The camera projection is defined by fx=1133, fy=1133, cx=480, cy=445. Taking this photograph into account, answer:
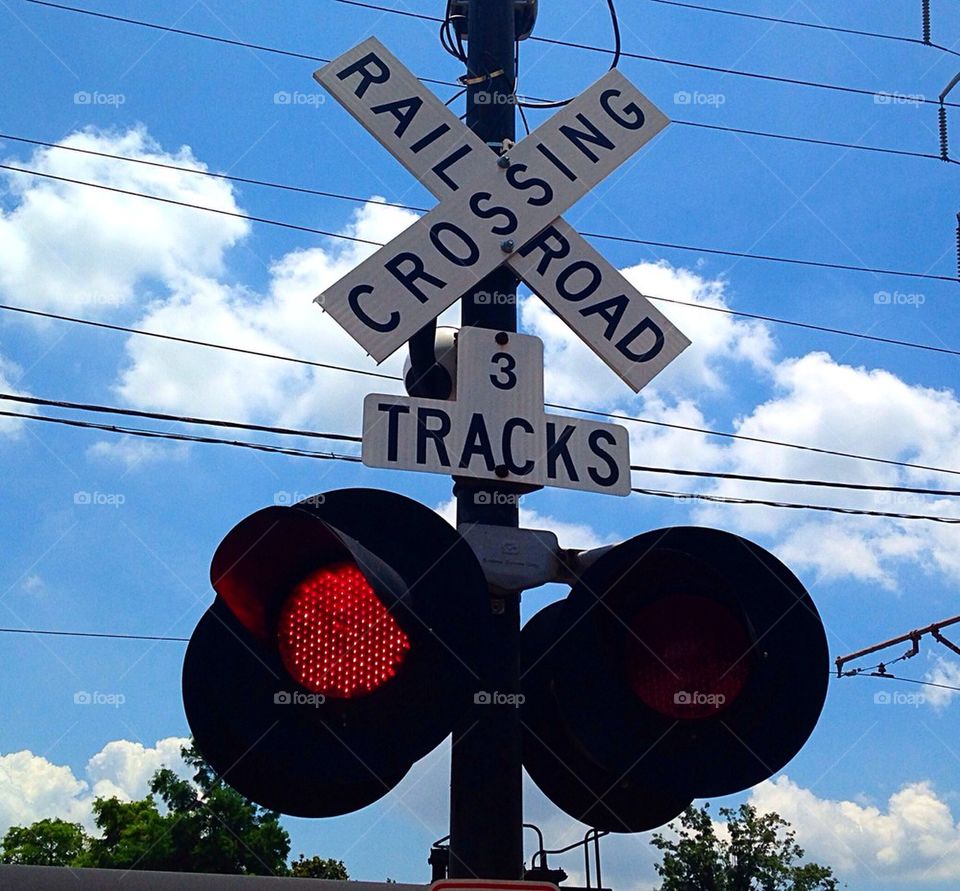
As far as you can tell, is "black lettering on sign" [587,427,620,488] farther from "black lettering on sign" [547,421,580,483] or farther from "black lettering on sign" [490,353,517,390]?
"black lettering on sign" [490,353,517,390]

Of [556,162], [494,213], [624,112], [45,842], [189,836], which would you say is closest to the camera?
[494,213]

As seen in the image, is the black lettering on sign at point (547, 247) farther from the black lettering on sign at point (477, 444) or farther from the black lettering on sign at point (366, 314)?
the black lettering on sign at point (477, 444)

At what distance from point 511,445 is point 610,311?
556 millimetres

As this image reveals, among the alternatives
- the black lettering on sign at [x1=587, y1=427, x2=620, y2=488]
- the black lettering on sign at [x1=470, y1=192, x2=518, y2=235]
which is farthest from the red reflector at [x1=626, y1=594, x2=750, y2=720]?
the black lettering on sign at [x1=470, y1=192, x2=518, y2=235]

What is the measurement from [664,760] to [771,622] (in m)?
0.37

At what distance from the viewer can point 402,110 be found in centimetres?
309

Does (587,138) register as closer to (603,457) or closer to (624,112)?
(624,112)

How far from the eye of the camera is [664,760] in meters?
2.25

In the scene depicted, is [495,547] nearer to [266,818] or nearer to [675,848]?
[266,818]

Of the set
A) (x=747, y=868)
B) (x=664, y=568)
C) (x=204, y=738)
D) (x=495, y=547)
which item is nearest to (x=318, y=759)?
(x=204, y=738)

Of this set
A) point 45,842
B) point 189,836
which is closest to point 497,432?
point 189,836

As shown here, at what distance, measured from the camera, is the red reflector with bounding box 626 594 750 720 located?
7.55ft

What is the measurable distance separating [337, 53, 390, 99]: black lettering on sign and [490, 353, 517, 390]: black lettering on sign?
0.89 m

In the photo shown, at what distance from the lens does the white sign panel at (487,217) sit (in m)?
2.83
